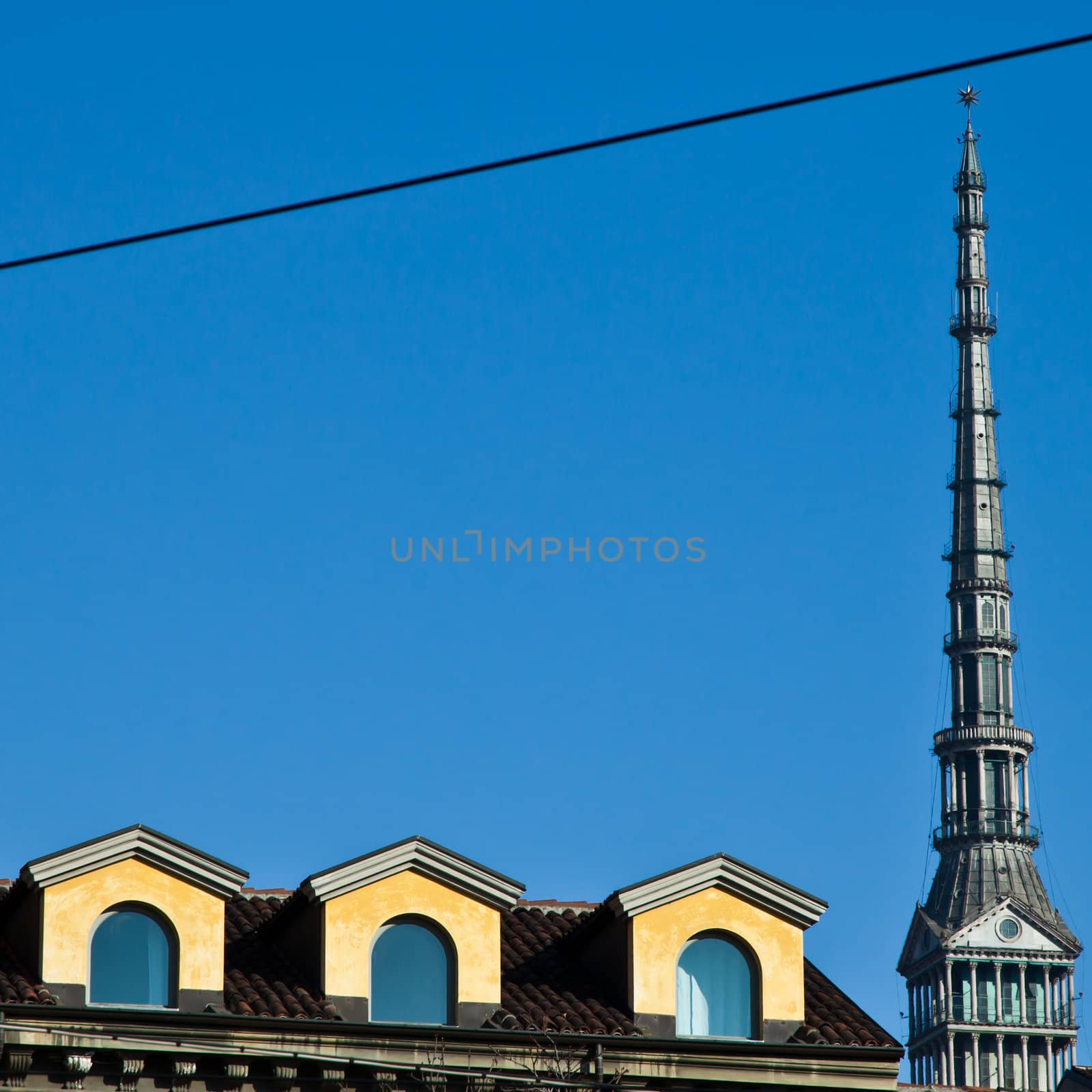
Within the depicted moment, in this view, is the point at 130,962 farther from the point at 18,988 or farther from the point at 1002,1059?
the point at 1002,1059

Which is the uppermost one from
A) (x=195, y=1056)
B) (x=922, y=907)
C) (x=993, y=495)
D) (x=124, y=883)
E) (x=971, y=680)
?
(x=993, y=495)

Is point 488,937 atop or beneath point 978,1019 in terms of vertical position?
beneath

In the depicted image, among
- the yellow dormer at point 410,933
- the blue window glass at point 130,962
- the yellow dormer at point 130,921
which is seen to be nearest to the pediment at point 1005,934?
the yellow dormer at point 410,933

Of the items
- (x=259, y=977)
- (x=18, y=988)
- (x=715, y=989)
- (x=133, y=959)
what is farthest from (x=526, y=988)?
(x=18, y=988)

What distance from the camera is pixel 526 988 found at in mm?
32469

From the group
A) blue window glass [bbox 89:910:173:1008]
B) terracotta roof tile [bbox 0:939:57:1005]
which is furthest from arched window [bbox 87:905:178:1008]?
terracotta roof tile [bbox 0:939:57:1005]

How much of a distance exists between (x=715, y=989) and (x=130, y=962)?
7.93 meters

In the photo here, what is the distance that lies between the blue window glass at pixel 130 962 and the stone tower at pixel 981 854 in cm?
15395

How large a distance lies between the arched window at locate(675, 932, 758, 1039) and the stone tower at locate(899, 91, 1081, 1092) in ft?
494

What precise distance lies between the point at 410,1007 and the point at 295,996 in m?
1.55

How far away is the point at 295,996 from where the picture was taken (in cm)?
3081

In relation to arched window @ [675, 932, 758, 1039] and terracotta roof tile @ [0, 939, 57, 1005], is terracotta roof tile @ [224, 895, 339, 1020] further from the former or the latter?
arched window @ [675, 932, 758, 1039]

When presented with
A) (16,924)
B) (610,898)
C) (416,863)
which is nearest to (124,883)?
(16,924)

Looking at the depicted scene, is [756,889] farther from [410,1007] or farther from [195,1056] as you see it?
[195,1056]
